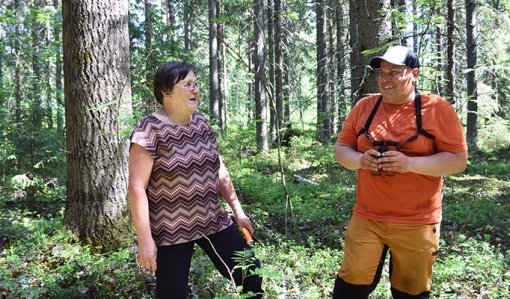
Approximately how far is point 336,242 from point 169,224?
342cm

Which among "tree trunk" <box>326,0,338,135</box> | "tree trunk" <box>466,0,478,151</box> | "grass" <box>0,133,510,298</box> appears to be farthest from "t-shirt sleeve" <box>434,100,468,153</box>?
"tree trunk" <box>466,0,478,151</box>

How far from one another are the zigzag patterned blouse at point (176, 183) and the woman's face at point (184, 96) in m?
0.15

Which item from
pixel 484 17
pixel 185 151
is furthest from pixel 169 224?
pixel 484 17

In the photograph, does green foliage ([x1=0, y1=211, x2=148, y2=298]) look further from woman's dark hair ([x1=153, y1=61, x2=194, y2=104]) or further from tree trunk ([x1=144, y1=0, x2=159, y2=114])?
tree trunk ([x1=144, y1=0, x2=159, y2=114])

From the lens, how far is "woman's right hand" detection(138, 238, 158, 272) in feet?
8.19

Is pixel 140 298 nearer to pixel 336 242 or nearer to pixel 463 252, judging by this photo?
pixel 336 242

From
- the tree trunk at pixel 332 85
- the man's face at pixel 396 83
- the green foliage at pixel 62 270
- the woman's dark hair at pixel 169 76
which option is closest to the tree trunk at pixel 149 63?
the green foliage at pixel 62 270

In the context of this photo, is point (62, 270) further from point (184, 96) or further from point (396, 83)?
point (396, 83)

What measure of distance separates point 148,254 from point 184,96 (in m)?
1.08

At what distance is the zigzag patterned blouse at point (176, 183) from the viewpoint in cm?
267

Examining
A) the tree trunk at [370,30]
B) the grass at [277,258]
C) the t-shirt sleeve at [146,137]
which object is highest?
the tree trunk at [370,30]

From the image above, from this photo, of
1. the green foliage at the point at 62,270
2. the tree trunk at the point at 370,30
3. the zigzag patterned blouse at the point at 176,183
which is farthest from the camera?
the tree trunk at the point at 370,30

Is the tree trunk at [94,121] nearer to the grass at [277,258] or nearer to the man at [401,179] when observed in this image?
the grass at [277,258]

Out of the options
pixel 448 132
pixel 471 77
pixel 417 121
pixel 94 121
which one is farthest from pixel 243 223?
pixel 471 77
